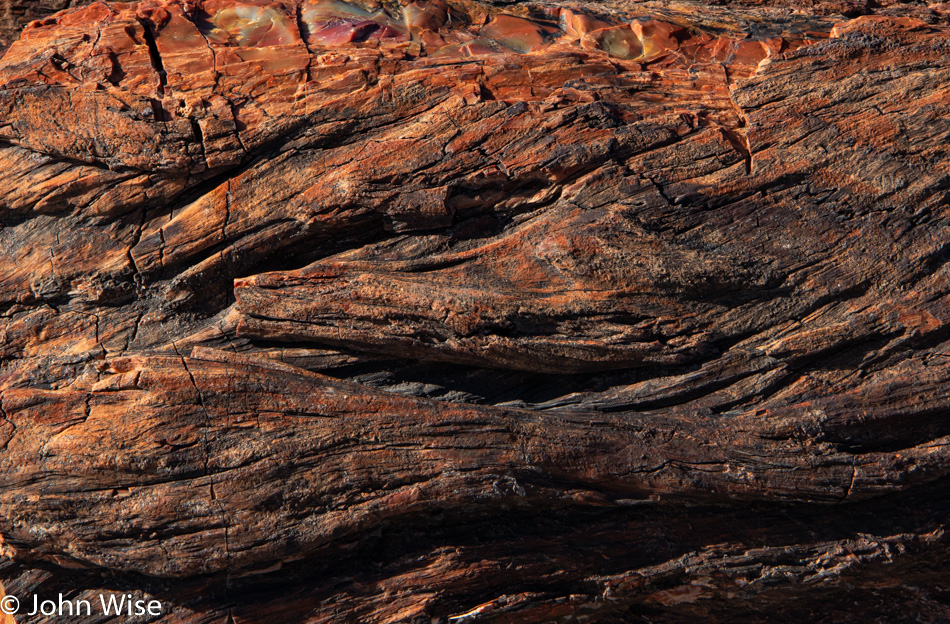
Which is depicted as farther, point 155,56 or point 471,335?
point 155,56

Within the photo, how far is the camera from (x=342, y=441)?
7.16 metres

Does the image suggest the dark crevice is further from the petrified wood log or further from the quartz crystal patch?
the quartz crystal patch

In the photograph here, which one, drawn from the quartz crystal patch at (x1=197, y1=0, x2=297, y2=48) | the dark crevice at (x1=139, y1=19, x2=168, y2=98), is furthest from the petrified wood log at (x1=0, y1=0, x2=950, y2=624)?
the quartz crystal patch at (x1=197, y1=0, x2=297, y2=48)

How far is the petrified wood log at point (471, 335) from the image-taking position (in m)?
7.14

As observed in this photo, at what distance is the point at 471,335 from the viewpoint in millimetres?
7418

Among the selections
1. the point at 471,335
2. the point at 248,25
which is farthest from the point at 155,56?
the point at 471,335

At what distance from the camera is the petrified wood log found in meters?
7.14

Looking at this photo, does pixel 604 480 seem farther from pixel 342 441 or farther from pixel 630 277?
pixel 342 441

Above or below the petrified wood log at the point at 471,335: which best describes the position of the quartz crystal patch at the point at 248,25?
above

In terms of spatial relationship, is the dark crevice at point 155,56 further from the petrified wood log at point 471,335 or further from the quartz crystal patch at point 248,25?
the quartz crystal patch at point 248,25

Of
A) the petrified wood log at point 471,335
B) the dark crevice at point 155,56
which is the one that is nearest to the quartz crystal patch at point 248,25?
the petrified wood log at point 471,335

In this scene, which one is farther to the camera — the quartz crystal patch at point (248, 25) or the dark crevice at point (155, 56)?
the quartz crystal patch at point (248, 25)

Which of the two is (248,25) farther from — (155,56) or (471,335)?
(471,335)

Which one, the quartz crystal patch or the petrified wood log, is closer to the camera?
the petrified wood log
